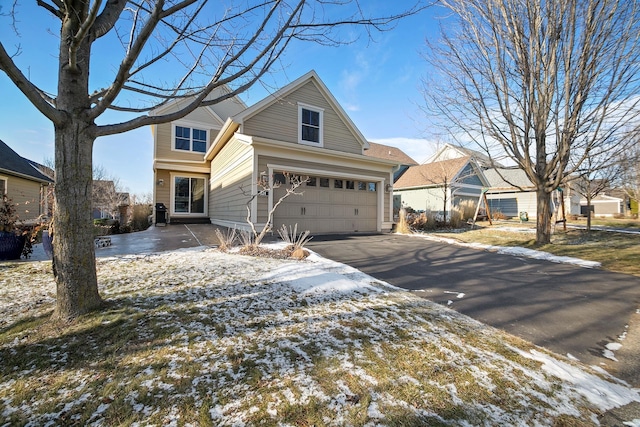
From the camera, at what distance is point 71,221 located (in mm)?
2658

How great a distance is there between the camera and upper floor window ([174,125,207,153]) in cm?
1497

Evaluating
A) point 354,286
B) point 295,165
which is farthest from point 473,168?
point 354,286

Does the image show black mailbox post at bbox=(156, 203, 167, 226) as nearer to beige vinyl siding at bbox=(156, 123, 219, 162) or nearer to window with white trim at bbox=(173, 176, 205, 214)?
window with white trim at bbox=(173, 176, 205, 214)

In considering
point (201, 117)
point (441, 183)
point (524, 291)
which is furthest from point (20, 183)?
point (441, 183)

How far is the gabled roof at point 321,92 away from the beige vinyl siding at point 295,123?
0.13m

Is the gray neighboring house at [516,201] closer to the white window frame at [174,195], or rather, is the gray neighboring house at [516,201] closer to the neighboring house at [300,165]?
the neighboring house at [300,165]

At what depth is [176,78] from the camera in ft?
13.7

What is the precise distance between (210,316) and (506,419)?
8.66ft

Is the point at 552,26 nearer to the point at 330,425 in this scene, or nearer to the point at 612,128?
the point at 612,128

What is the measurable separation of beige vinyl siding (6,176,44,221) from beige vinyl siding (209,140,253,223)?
760 centimetres

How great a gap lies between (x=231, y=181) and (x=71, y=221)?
8551 millimetres

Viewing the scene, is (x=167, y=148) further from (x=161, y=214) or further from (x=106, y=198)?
A: (x=106, y=198)

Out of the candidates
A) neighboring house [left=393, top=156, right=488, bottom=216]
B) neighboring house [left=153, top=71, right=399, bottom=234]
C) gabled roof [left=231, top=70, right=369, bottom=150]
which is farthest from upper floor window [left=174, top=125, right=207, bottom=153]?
neighboring house [left=393, top=156, right=488, bottom=216]

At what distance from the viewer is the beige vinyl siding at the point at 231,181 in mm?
9258
